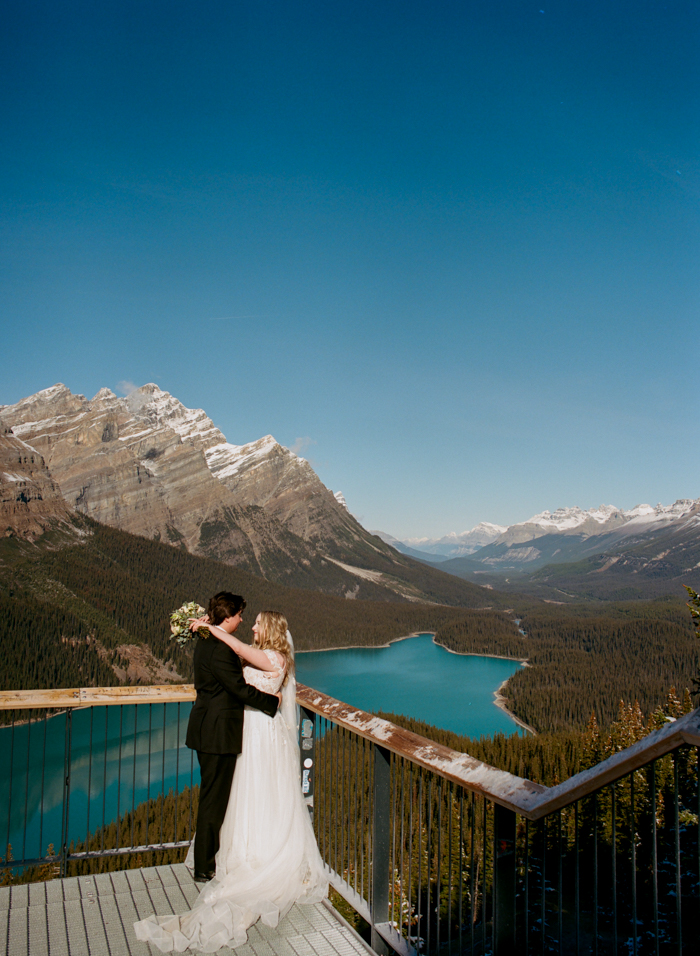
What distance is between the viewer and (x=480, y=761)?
9.39 feet

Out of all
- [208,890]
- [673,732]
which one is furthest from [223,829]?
[673,732]

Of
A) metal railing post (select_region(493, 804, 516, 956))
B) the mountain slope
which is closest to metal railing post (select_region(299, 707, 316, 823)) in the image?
metal railing post (select_region(493, 804, 516, 956))

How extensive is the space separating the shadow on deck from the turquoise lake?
460 inches

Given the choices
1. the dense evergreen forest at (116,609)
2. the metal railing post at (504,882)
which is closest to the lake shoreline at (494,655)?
the dense evergreen forest at (116,609)

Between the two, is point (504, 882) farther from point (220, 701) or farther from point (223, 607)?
point (223, 607)

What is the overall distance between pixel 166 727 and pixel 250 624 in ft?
296

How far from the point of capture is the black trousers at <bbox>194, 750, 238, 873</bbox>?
430cm

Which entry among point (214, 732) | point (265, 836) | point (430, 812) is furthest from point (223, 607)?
point (430, 812)

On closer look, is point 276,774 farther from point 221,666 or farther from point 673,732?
point 673,732

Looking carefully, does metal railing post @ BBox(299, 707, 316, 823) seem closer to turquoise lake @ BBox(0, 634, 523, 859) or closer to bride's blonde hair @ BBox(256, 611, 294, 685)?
bride's blonde hair @ BBox(256, 611, 294, 685)

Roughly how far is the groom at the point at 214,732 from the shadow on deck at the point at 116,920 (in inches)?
17.2

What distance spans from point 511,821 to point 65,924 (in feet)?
10.3

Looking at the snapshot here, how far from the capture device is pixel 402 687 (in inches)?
4296

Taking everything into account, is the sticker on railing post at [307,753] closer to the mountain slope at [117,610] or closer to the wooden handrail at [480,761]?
the wooden handrail at [480,761]
